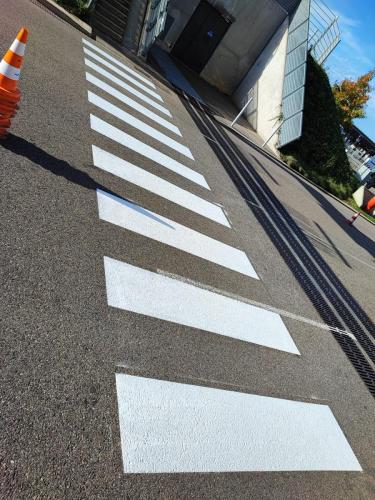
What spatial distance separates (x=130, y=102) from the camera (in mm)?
9250

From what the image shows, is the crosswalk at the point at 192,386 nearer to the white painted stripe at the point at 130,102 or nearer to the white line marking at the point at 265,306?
the white line marking at the point at 265,306

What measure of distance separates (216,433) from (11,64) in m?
4.75

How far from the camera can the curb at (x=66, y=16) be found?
11820 mm

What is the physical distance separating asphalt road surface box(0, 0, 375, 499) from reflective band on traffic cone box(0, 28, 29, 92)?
0.65m

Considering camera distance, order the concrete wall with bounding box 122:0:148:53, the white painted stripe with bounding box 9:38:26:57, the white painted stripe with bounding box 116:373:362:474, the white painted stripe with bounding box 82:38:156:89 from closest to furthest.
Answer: the white painted stripe with bounding box 116:373:362:474 < the white painted stripe with bounding box 9:38:26:57 < the white painted stripe with bounding box 82:38:156:89 < the concrete wall with bounding box 122:0:148:53

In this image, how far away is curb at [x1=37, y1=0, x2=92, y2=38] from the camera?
38.8 feet

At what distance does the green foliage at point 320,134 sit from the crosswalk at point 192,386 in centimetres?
1544

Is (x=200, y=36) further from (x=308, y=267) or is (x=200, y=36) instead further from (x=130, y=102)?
(x=308, y=267)

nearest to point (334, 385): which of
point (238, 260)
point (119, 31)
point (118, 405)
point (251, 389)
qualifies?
point (251, 389)

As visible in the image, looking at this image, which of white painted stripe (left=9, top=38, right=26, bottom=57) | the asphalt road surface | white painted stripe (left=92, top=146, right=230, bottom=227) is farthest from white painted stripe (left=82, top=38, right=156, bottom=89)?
white painted stripe (left=9, top=38, right=26, bottom=57)

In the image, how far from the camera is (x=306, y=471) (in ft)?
11.0

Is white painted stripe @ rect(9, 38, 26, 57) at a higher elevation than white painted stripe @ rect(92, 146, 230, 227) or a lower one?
higher

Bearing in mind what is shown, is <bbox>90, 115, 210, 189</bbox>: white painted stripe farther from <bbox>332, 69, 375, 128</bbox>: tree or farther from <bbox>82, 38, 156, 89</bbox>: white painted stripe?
<bbox>332, 69, 375, 128</bbox>: tree

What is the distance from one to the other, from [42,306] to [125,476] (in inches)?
58.9
